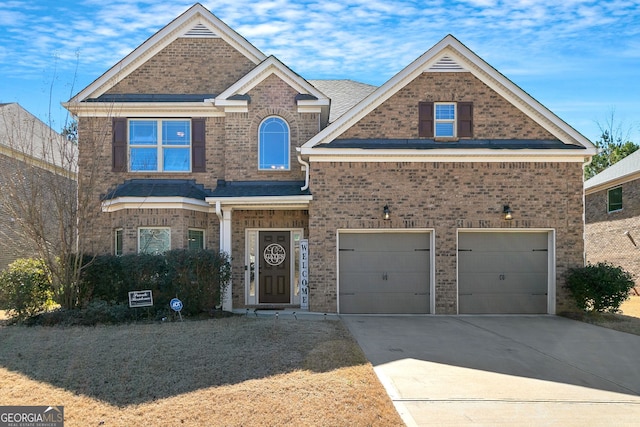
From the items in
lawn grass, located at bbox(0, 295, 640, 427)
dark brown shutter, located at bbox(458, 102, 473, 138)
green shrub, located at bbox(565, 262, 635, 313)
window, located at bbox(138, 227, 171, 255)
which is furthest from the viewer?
dark brown shutter, located at bbox(458, 102, 473, 138)

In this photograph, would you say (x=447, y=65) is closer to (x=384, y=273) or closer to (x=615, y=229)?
(x=384, y=273)

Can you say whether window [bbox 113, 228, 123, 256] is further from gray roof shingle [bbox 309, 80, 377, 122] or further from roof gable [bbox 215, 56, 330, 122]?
gray roof shingle [bbox 309, 80, 377, 122]

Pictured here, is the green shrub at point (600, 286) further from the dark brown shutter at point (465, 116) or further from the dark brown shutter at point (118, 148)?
the dark brown shutter at point (118, 148)

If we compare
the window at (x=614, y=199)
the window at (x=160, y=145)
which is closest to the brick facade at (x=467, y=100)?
the window at (x=160, y=145)

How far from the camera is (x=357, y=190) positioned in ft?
44.0

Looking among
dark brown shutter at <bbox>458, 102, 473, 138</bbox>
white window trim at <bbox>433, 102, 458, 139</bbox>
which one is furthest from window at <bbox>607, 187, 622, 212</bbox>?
white window trim at <bbox>433, 102, 458, 139</bbox>

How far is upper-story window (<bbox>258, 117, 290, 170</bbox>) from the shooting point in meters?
14.8

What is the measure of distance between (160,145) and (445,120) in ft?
26.4

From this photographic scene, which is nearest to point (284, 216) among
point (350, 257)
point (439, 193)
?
point (350, 257)

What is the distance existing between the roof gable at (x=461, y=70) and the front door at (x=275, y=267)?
10.6ft

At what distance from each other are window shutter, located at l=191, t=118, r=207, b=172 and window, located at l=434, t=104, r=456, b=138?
658 centimetres

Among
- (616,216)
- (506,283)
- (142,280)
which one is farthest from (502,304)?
(616,216)

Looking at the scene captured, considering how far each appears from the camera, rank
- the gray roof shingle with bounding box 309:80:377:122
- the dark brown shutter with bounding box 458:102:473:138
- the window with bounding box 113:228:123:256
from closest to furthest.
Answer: the dark brown shutter with bounding box 458:102:473:138
the window with bounding box 113:228:123:256
the gray roof shingle with bounding box 309:80:377:122

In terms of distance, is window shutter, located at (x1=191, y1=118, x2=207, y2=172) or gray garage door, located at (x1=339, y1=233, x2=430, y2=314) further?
window shutter, located at (x1=191, y1=118, x2=207, y2=172)
